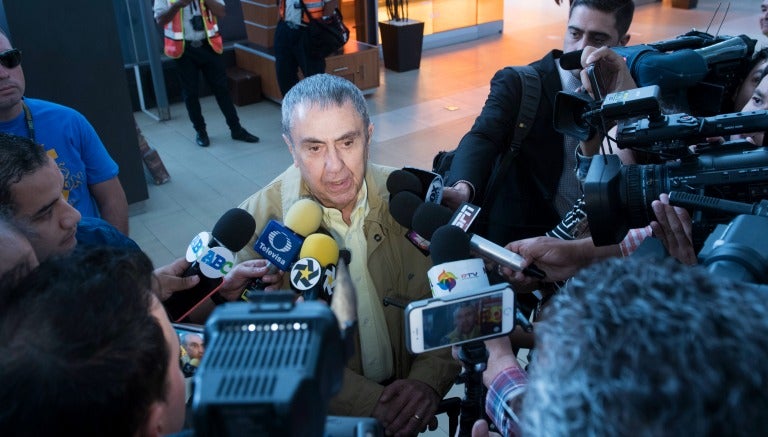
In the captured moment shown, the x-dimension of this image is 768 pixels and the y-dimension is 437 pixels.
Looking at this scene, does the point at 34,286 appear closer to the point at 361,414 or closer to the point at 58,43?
the point at 361,414

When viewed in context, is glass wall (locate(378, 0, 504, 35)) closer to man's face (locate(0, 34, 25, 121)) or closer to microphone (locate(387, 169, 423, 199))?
man's face (locate(0, 34, 25, 121))

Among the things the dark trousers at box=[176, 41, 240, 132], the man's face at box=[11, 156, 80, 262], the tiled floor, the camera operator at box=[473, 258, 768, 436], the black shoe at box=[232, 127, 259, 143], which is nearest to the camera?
the camera operator at box=[473, 258, 768, 436]

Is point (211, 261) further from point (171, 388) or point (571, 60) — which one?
point (571, 60)

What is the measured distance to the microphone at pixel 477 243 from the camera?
1439 millimetres

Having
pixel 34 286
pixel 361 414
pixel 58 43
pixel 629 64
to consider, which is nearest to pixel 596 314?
pixel 34 286

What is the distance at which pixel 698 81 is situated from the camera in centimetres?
192

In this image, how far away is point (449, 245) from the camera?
137cm

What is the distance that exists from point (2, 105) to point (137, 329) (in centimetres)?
198

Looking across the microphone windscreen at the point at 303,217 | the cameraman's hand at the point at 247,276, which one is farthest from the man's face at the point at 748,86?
the cameraman's hand at the point at 247,276

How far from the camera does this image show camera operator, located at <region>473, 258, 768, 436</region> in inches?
23.9

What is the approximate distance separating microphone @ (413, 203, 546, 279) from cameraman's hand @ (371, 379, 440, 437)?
40 centimetres

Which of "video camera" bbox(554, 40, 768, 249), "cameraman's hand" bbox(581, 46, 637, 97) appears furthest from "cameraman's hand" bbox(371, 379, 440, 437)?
"cameraman's hand" bbox(581, 46, 637, 97)

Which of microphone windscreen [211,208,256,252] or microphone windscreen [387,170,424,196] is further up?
microphone windscreen [387,170,424,196]

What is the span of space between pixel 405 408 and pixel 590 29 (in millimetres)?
1631
